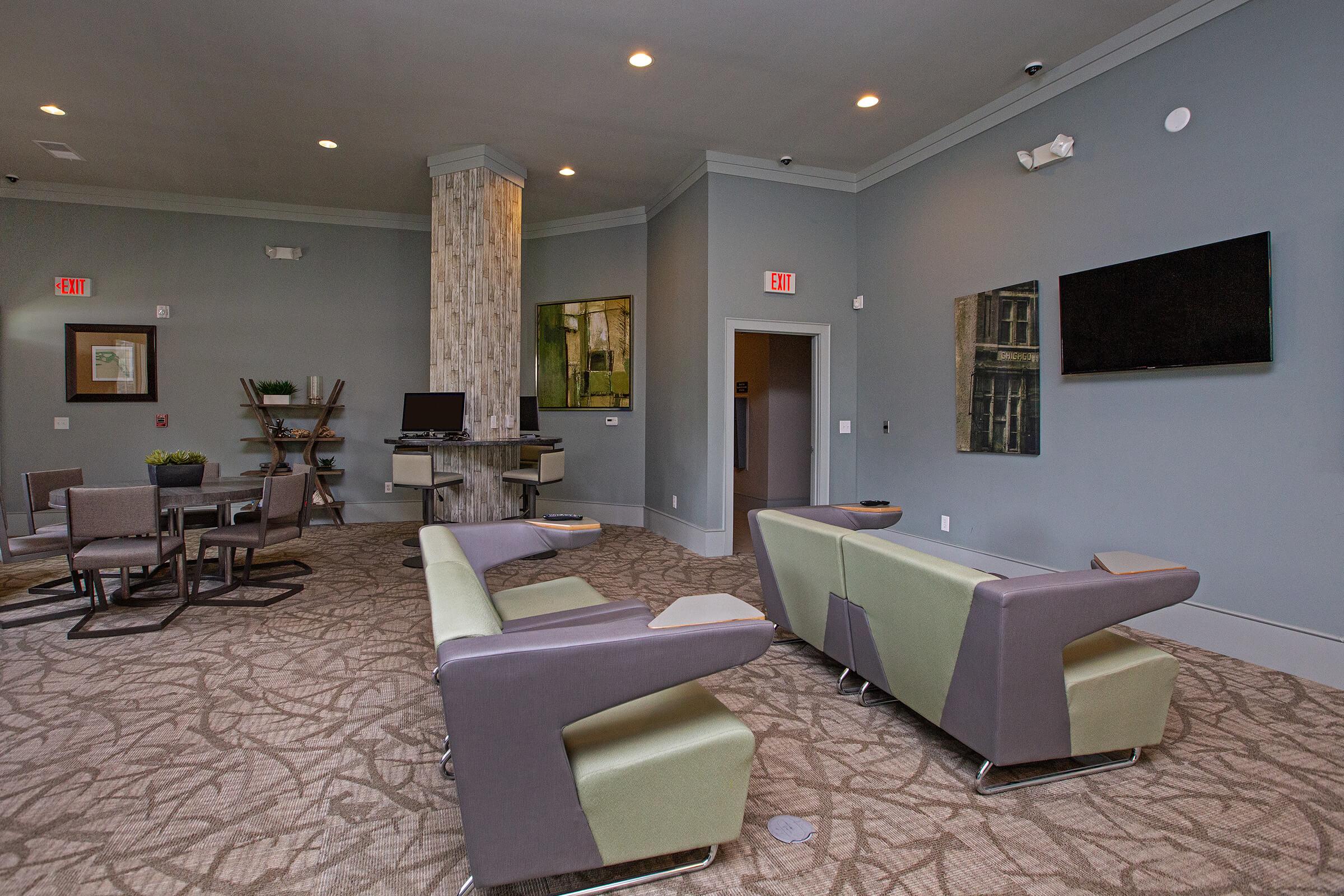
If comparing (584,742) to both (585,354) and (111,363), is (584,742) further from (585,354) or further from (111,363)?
(111,363)

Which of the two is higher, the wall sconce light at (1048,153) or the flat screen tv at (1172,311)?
the wall sconce light at (1048,153)

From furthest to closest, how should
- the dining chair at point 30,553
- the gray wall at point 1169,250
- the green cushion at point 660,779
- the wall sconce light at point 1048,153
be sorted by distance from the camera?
the wall sconce light at point 1048,153 < the dining chair at point 30,553 < the gray wall at point 1169,250 < the green cushion at point 660,779

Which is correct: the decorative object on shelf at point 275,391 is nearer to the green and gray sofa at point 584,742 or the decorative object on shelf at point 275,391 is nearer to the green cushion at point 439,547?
the green cushion at point 439,547

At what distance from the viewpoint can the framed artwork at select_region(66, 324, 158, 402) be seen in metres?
6.80

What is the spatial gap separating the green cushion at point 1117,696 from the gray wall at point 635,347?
565 cm

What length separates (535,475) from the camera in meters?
5.92

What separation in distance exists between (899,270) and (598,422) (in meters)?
3.79

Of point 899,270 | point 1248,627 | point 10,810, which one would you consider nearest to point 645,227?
point 899,270

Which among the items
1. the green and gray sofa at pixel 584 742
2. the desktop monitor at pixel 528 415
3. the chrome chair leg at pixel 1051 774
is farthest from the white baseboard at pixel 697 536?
the green and gray sofa at pixel 584 742

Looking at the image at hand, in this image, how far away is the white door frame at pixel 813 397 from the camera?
19.4ft

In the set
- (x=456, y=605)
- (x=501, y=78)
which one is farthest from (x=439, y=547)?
(x=501, y=78)

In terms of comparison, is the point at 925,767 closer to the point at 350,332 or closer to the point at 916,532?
the point at 916,532

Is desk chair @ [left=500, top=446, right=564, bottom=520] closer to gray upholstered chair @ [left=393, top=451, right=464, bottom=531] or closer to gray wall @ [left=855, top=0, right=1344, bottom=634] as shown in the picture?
gray upholstered chair @ [left=393, top=451, right=464, bottom=531]

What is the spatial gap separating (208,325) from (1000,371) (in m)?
8.15
